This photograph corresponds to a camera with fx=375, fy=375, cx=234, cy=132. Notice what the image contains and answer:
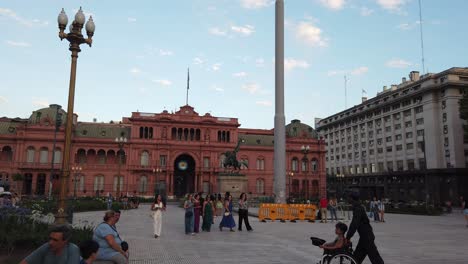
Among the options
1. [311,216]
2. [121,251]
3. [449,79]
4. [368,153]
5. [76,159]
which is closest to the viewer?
[121,251]

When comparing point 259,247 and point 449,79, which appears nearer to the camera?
point 259,247

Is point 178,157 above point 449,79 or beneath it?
beneath

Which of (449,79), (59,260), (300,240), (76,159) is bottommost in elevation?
(300,240)

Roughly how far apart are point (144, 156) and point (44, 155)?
55.4ft

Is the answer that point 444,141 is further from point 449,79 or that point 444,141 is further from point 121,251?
point 121,251

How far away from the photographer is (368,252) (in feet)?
25.7

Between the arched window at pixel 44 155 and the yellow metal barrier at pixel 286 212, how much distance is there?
2057 inches

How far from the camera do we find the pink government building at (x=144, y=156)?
211 feet

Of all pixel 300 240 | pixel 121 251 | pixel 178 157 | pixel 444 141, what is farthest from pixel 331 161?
pixel 121 251

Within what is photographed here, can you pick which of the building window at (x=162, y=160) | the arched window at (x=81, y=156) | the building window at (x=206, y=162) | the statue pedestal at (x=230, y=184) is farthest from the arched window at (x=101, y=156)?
the statue pedestal at (x=230, y=184)

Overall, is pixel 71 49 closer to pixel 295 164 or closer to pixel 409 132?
pixel 295 164

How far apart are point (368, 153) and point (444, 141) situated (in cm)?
2162

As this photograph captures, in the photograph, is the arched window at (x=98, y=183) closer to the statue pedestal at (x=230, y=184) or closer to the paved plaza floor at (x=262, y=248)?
the statue pedestal at (x=230, y=184)

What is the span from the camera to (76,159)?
2657 inches
